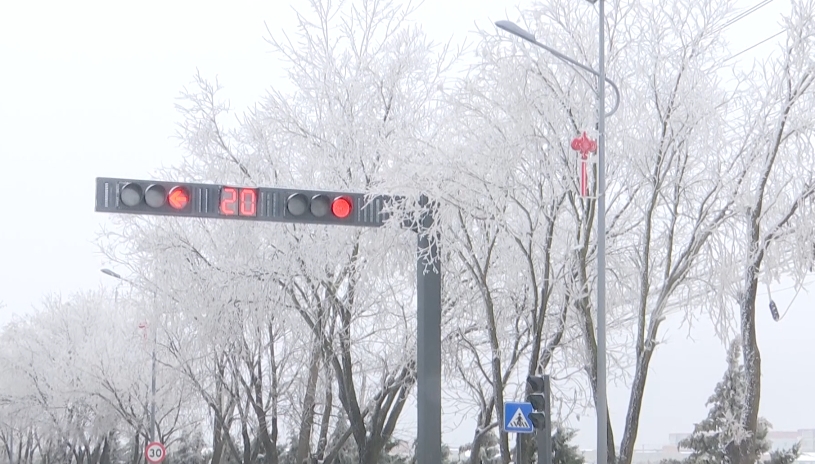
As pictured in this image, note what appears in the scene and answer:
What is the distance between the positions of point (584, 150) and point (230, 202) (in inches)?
192

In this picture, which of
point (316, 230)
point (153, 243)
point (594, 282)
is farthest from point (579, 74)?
point (153, 243)

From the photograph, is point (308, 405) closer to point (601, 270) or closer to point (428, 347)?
point (428, 347)

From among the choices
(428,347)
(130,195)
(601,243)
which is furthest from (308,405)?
(601,243)

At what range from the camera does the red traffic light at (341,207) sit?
52.3 ft

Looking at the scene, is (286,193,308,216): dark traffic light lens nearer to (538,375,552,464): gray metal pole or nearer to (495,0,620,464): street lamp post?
(495,0,620,464): street lamp post

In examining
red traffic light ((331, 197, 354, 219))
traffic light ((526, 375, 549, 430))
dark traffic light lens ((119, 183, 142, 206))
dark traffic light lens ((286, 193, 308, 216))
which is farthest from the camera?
red traffic light ((331, 197, 354, 219))

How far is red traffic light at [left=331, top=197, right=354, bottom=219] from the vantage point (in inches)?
628

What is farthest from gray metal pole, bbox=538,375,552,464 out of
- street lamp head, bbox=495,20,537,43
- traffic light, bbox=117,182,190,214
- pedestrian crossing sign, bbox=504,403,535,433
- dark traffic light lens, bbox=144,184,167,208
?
dark traffic light lens, bbox=144,184,167,208

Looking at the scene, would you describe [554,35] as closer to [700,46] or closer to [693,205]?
[700,46]

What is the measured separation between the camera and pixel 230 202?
15602 millimetres

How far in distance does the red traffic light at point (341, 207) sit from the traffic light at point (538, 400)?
137 inches

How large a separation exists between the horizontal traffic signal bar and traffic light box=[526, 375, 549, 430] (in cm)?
346

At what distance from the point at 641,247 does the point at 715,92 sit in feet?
8.41

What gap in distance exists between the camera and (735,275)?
15023 millimetres
